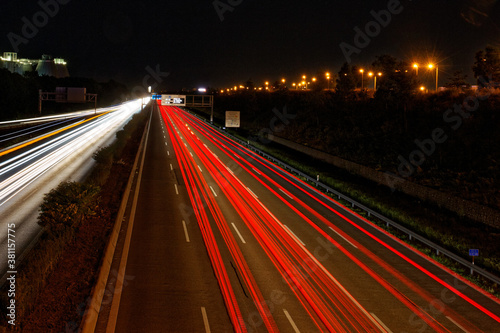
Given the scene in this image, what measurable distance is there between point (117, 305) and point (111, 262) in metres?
3.33

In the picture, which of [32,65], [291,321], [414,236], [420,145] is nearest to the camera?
[291,321]

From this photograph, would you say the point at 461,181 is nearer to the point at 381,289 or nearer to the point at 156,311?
the point at 381,289

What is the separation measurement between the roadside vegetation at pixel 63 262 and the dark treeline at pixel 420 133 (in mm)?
20857

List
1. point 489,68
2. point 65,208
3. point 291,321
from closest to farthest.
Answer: point 291,321, point 65,208, point 489,68

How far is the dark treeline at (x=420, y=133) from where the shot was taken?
28.5 metres

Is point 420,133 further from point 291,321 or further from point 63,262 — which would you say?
point 63,262

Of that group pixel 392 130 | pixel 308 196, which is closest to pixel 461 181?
pixel 308 196

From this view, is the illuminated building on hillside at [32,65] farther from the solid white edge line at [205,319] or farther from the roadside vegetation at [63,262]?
the solid white edge line at [205,319]

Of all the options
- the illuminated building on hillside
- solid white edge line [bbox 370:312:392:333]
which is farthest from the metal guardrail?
the illuminated building on hillside

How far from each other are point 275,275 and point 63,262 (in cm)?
679

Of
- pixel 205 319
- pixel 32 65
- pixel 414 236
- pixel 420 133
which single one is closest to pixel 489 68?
pixel 420 133

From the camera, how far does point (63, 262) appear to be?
13352 mm

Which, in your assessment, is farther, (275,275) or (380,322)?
(275,275)

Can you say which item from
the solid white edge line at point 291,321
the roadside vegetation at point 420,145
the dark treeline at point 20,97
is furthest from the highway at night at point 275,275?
the dark treeline at point 20,97
